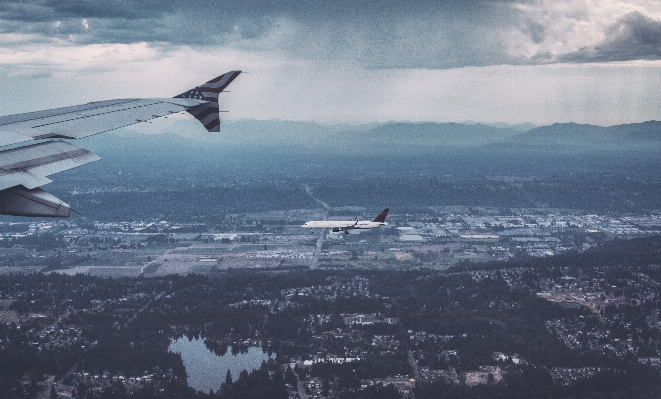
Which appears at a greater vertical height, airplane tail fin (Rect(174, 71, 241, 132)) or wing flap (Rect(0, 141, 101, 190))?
airplane tail fin (Rect(174, 71, 241, 132))

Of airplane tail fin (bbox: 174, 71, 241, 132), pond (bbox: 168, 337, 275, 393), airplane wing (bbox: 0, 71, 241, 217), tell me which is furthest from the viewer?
pond (bbox: 168, 337, 275, 393)

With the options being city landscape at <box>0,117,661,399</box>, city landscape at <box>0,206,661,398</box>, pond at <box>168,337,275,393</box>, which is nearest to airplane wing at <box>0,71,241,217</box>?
city landscape at <box>0,117,661,399</box>

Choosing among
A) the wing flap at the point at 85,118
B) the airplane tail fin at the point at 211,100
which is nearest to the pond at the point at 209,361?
the wing flap at the point at 85,118

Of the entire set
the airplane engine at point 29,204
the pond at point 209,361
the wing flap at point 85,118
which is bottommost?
the pond at point 209,361

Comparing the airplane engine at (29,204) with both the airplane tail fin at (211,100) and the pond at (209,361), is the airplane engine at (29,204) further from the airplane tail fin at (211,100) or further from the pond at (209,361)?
the pond at (209,361)

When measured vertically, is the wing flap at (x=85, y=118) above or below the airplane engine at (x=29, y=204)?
above

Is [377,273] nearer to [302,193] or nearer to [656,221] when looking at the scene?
[656,221]

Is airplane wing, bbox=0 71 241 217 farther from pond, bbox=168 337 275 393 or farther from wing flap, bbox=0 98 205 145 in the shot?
pond, bbox=168 337 275 393
